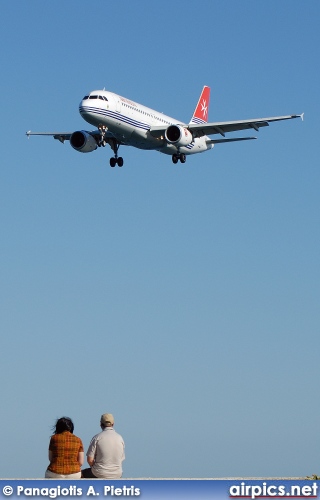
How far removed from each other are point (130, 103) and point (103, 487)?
52707 mm

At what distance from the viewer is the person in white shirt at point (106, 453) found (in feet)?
52.9

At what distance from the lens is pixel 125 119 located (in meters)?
63.3

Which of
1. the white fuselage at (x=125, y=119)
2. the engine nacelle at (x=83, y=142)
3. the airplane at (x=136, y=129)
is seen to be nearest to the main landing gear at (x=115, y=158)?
the airplane at (x=136, y=129)

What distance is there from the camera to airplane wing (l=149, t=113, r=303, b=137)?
6550 cm

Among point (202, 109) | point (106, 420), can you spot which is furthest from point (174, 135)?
point (106, 420)

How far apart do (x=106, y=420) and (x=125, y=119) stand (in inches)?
1897

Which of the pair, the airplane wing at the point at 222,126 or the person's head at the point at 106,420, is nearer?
the person's head at the point at 106,420

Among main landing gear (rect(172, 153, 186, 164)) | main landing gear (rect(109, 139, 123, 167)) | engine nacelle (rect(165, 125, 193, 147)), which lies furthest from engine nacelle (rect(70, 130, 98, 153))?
main landing gear (rect(172, 153, 186, 164))

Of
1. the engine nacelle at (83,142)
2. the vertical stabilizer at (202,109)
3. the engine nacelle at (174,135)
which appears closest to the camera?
the engine nacelle at (83,142)

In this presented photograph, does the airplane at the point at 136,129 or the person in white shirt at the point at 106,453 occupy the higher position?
the airplane at the point at 136,129

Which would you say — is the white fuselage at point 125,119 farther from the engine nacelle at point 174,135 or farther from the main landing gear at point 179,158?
the engine nacelle at point 174,135

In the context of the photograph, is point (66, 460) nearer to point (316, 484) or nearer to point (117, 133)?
point (316, 484)

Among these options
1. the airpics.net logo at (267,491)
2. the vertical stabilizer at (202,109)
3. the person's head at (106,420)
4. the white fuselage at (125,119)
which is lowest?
the airpics.net logo at (267,491)

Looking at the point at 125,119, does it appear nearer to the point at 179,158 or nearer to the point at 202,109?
the point at 179,158
